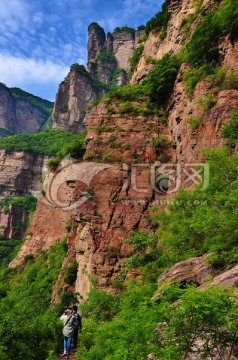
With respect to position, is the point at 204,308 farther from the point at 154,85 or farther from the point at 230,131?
the point at 154,85

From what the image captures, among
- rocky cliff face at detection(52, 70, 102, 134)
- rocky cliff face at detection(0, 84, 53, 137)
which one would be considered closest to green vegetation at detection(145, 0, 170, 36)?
rocky cliff face at detection(52, 70, 102, 134)

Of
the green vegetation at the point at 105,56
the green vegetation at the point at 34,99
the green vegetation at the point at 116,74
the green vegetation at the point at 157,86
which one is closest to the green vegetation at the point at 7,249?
the green vegetation at the point at 157,86

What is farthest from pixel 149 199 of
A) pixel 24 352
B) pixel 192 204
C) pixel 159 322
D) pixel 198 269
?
pixel 159 322

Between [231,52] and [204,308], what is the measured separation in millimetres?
16483

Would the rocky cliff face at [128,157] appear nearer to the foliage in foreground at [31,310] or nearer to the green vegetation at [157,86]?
the green vegetation at [157,86]

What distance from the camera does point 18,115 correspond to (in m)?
123

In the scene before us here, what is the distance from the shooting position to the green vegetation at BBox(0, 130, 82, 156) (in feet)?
242

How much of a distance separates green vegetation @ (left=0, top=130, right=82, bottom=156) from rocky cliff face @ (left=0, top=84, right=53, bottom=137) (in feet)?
117

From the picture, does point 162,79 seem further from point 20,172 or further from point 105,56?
point 105,56

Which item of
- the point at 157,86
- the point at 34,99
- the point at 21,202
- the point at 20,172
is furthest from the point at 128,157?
the point at 34,99

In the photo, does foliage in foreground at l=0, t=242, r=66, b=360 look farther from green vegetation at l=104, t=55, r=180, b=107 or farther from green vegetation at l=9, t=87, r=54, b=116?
green vegetation at l=9, t=87, r=54, b=116

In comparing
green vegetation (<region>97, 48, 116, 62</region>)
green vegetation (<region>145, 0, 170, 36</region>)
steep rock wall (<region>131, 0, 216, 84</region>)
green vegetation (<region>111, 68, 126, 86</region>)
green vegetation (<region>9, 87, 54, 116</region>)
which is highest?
green vegetation (<region>97, 48, 116, 62</region>)

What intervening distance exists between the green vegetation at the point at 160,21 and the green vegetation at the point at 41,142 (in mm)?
43984

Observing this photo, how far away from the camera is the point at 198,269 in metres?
8.95
